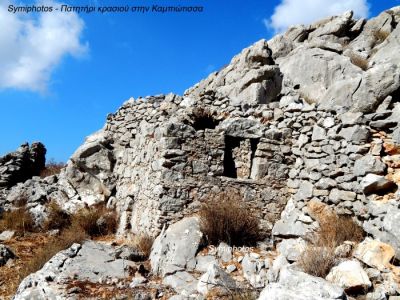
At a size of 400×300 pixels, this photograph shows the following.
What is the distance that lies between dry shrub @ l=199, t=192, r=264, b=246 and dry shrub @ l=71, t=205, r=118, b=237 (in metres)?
3.69

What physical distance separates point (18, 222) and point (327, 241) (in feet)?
29.5

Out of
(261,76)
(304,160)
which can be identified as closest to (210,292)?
(304,160)

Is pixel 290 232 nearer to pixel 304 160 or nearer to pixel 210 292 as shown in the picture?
pixel 304 160

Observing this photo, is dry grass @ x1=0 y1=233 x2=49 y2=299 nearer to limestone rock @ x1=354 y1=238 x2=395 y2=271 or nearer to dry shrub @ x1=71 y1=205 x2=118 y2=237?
dry shrub @ x1=71 y1=205 x2=118 y2=237

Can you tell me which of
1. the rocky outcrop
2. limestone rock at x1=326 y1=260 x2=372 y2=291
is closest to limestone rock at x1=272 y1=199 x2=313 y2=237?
limestone rock at x1=326 y1=260 x2=372 y2=291

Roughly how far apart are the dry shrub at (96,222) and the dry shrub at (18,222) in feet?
5.02

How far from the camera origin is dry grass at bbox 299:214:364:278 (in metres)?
5.11

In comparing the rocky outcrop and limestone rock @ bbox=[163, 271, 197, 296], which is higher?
the rocky outcrop

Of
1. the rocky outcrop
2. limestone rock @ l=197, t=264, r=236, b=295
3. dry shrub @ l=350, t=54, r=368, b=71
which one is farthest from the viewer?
dry shrub @ l=350, t=54, r=368, b=71

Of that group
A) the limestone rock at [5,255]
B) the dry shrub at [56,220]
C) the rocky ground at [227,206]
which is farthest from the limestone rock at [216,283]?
the dry shrub at [56,220]

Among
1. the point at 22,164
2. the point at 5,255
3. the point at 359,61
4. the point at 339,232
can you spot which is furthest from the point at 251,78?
the point at 22,164

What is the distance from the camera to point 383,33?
17688mm

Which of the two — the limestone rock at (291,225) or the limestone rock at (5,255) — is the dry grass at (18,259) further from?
the limestone rock at (291,225)

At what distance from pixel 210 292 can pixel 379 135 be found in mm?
4138
